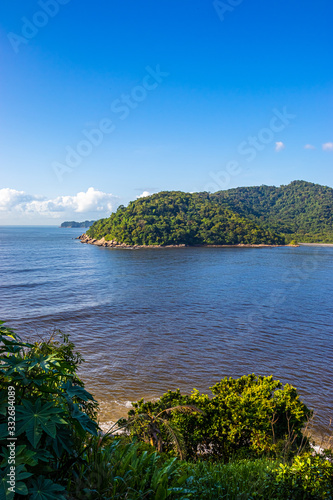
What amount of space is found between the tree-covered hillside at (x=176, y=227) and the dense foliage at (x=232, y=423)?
106240 millimetres

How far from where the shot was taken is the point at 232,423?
8.78 metres

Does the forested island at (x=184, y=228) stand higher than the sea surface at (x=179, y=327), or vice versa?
the forested island at (x=184, y=228)

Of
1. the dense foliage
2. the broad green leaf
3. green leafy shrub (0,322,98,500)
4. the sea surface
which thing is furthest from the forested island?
the broad green leaf

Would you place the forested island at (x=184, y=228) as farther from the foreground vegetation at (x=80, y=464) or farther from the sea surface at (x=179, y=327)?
the foreground vegetation at (x=80, y=464)

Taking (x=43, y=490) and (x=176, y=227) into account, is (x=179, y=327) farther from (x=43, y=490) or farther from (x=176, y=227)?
(x=176, y=227)

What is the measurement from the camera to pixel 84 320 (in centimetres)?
2673

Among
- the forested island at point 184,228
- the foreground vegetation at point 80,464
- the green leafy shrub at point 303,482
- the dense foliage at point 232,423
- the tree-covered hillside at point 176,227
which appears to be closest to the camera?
the foreground vegetation at point 80,464

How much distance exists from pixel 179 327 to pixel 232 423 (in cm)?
1675

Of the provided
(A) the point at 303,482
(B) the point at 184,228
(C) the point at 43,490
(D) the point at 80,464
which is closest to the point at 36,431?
(C) the point at 43,490

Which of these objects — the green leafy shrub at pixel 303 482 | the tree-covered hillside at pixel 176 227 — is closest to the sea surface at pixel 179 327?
the green leafy shrub at pixel 303 482

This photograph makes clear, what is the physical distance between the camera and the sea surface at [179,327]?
16.5 metres

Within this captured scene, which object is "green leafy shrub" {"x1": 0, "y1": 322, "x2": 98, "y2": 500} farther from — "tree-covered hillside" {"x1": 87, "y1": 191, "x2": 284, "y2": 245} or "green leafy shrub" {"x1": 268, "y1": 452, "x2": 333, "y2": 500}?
"tree-covered hillside" {"x1": 87, "y1": 191, "x2": 284, "y2": 245}

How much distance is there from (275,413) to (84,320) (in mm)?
20807

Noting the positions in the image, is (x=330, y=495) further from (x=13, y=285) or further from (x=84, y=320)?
(x=13, y=285)
